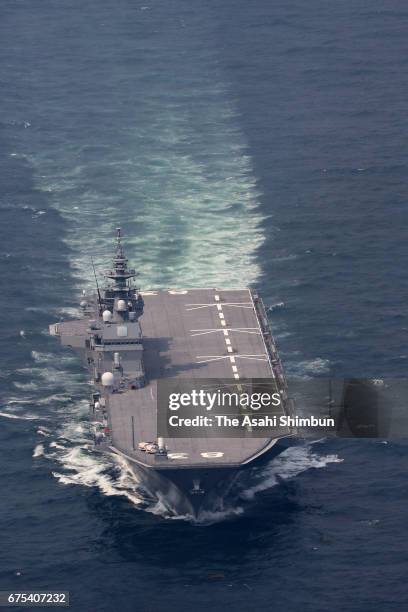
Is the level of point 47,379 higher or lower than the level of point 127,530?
higher

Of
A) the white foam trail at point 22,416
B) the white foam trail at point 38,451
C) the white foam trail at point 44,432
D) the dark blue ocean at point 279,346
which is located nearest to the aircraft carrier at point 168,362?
the dark blue ocean at point 279,346

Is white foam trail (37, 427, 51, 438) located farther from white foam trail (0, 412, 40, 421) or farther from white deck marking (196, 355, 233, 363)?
white deck marking (196, 355, 233, 363)

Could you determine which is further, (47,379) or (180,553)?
(47,379)

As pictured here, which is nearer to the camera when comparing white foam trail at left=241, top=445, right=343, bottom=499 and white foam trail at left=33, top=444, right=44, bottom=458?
white foam trail at left=241, top=445, right=343, bottom=499

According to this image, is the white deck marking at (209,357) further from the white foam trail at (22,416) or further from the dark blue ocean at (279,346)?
the white foam trail at (22,416)

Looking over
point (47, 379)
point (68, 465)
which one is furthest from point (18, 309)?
point (68, 465)

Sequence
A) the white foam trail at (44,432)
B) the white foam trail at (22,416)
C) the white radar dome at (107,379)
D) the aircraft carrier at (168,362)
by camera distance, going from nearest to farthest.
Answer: the aircraft carrier at (168,362)
the white radar dome at (107,379)
the white foam trail at (44,432)
the white foam trail at (22,416)

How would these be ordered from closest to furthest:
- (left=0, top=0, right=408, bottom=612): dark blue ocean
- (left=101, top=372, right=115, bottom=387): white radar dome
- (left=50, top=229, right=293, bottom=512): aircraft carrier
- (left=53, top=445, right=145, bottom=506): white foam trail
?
(left=0, top=0, right=408, bottom=612): dark blue ocean, (left=50, top=229, right=293, bottom=512): aircraft carrier, (left=53, top=445, right=145, bottom=506): white foam trail, (left=101, top=372, right=115, bottom=387): white radar dome

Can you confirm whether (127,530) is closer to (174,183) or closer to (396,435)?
(396,435)

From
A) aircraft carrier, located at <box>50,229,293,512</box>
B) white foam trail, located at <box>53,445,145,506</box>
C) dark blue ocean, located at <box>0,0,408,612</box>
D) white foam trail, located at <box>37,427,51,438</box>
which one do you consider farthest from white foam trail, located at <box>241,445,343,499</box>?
white foam trail, located at <box>37,427,51,438</box>
